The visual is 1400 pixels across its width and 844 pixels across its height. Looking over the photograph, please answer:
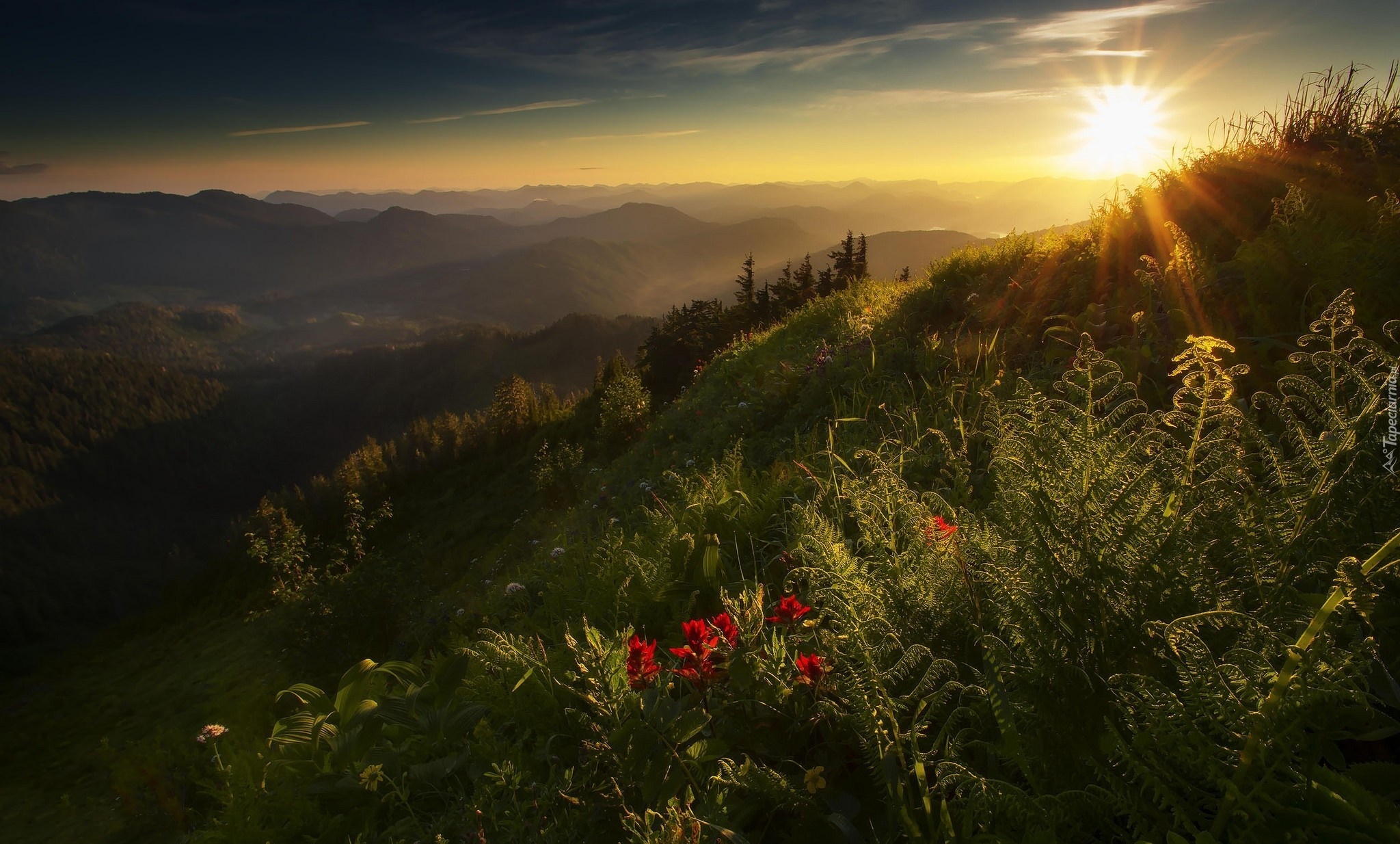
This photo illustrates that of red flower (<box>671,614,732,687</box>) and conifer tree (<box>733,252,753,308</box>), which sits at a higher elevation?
conifer tree (<box>733,252,753,308</box>)

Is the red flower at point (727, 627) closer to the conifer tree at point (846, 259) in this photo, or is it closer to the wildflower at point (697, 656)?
the wildflower at point (697, 656)

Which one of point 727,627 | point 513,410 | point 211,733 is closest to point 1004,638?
point 727,627

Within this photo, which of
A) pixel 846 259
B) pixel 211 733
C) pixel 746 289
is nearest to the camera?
pixel 211 733

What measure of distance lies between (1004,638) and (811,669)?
1.67 feet

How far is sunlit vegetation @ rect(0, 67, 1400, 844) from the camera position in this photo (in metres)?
1.09

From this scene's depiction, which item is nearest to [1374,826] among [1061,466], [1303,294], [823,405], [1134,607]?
[1134,607]

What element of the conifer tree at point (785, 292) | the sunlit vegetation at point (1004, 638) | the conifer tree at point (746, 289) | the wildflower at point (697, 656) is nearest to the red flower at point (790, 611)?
the sunlit vegetation at point (1004, 638)

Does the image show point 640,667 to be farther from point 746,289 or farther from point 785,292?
point 746,289

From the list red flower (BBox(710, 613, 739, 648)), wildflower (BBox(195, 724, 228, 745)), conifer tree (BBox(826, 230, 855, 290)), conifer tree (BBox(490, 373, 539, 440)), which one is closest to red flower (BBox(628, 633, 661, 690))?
red flower (BBox(710, 613, 739, 648))

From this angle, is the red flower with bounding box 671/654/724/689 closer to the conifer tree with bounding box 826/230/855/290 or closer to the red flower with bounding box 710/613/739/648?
the red flower with bounding box 710/613/739/648

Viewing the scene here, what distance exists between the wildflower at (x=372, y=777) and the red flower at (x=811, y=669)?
1.36 metres

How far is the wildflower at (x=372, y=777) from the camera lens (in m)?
1.92

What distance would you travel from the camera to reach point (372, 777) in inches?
78.5

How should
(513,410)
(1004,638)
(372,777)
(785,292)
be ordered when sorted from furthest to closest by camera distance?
(513,410) < (785,292) < (372,777) < (1004,638)
